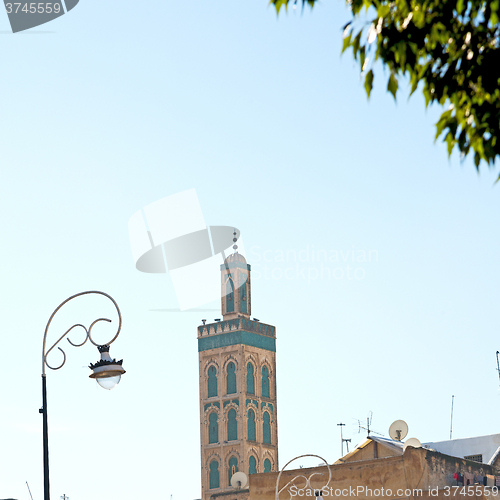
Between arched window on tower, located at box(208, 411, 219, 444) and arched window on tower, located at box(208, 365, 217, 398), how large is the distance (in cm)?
140

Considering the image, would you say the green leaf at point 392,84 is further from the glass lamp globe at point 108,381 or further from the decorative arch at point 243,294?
the decorative arch at point 243,294

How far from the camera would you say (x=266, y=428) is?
67.1m

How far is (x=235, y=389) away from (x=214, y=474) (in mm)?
6154

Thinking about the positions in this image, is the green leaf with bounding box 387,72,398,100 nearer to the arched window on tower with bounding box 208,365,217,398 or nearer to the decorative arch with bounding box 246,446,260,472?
the decorative arch with bounding box 246,446,260,472

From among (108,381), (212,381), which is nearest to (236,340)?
(212,381)

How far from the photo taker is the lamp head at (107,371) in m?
14.2

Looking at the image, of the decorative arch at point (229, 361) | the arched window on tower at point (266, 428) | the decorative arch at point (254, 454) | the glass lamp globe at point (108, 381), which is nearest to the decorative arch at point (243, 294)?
the decorative arch at point (229, 361)

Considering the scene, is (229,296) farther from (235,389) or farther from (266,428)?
(266,428)

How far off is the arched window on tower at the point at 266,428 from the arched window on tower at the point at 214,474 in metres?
3.95

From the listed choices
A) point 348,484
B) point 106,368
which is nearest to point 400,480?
point 348,484

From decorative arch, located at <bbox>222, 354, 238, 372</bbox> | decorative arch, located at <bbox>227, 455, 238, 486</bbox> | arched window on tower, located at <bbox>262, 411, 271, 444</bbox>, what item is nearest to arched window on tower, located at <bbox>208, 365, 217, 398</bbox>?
decorative arch, located at <bbox>222, 354, 238, 372</bbox>

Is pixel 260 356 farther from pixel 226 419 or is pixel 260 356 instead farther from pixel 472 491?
pixel 472 491

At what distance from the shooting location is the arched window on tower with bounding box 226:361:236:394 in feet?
217

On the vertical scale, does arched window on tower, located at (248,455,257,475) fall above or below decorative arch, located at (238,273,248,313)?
below
